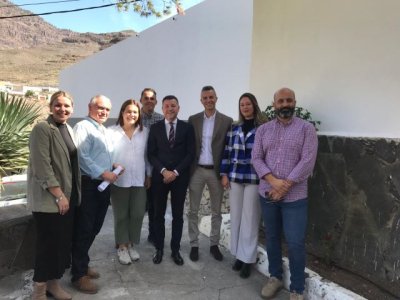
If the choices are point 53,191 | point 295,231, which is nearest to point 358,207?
point 295,231

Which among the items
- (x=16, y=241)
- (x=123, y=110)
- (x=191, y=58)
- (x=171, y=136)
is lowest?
(x=16, y=241)

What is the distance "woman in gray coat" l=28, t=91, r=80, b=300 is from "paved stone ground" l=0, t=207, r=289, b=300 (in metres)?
0.40

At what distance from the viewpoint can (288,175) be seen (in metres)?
3.36

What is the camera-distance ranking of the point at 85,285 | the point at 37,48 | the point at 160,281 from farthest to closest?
the point at 37,48
the point at 160,281
the point at 85,285

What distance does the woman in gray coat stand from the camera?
9.87 ft

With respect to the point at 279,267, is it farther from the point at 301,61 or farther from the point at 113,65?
the point at 113,65

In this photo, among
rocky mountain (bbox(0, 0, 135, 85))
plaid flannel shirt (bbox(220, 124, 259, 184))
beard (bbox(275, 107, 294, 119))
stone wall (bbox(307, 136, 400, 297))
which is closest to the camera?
stone wall (bbox(307, 136, 400, 297))

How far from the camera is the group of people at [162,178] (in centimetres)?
314

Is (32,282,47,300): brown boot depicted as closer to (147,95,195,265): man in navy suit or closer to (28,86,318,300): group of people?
(28,86,318,300): group of people

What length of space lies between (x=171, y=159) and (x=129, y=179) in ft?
1.57

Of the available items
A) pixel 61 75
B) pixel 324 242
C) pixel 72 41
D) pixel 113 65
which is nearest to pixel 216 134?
pixel 324 242

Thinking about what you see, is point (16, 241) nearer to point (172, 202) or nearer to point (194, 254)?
point (172, 202)

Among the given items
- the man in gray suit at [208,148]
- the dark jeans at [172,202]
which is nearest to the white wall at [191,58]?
the man in gray suit at [208,148]

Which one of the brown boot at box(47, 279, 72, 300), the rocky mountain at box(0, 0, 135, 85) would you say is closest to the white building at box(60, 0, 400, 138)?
the brown boot at box(47, 279, 72, 300)
